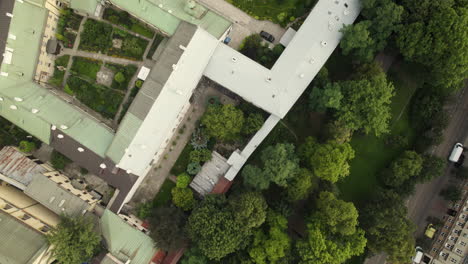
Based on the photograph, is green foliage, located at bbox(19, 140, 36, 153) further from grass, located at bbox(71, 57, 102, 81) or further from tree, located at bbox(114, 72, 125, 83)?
tree, located at bbox(114, 72, 125, 83)

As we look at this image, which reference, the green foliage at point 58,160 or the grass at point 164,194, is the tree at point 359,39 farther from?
the green foliage at point 58,160

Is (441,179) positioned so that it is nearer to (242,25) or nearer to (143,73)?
(242,25)

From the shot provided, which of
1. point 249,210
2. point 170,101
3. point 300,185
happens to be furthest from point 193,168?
point 300,185

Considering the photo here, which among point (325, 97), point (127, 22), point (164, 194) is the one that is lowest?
point (164, 194)

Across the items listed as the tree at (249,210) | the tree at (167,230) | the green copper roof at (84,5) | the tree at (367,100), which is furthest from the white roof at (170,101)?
the tree at (367,100)

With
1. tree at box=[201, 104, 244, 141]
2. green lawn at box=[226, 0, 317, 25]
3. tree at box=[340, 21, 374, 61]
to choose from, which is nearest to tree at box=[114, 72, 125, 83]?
tree at box=[201, 104, 244, 141]
